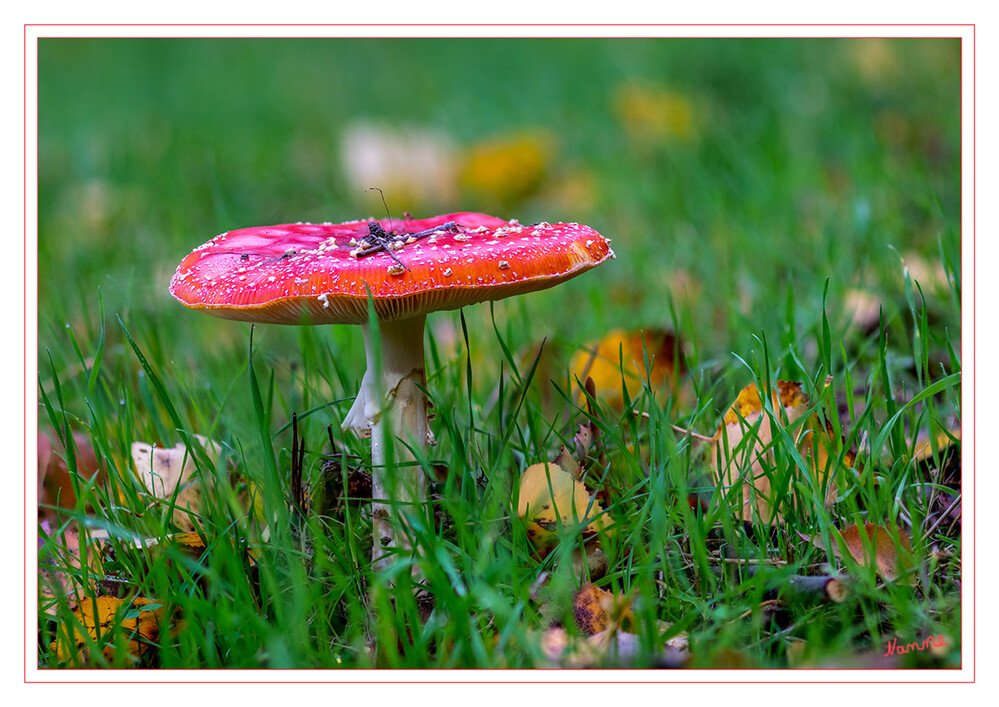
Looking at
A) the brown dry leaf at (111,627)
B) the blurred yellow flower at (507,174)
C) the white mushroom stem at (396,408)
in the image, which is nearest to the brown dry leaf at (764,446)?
the white mushroom stem at (396,408)

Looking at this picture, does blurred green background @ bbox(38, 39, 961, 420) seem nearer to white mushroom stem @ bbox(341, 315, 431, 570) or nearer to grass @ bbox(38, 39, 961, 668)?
grass @ bbox(38, 39, 961, 668)

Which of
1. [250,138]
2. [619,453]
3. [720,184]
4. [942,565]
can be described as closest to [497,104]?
[250,138]

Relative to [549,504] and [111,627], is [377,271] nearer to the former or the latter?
[549,504]

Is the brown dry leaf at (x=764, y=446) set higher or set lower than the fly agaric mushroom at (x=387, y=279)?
lower

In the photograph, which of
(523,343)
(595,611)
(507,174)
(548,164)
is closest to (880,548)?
(595,611)

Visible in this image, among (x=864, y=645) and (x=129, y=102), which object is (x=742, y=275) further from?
(x=129, y=102)

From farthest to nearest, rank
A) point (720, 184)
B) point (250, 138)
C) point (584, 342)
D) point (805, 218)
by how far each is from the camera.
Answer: point (250, 138) < point (720, 184) < point (805, 218) < point (584, 342)

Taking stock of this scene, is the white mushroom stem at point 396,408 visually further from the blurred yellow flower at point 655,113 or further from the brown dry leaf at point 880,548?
the blurred yellow flower at point 655,113
